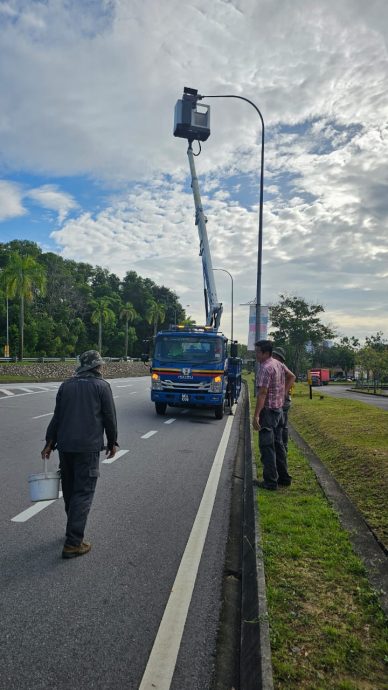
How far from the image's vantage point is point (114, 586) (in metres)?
3.83

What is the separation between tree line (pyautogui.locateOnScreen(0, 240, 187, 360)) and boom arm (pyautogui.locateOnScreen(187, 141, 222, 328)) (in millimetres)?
21047

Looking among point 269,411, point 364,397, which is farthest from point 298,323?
point 269,411

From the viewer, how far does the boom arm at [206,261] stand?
A: 19.1 meters

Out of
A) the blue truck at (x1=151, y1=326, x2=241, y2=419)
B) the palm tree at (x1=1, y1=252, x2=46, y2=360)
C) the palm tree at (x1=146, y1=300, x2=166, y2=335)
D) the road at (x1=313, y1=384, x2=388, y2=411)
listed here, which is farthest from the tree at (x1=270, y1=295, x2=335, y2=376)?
the palm tree at (x1=146, y1=300, x2=166, y2=335)

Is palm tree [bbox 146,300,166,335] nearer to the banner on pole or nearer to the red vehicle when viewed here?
the red vehicle

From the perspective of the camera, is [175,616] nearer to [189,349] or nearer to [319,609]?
[319,609]

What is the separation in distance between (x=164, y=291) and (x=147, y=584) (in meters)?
109

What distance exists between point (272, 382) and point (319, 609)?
3.48 m

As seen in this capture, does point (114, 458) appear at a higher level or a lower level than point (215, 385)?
lower

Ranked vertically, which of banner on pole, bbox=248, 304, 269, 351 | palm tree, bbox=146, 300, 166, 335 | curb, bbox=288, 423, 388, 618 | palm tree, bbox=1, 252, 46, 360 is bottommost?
curb, bbox=288, 423, 388, 618

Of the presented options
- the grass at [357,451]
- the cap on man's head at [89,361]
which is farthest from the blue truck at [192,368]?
the cap on man's head at [89,361]

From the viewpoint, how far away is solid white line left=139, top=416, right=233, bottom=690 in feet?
9.12

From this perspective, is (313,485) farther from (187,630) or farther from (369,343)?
(369,343)

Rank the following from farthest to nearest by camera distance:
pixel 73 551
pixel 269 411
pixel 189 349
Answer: pixel 189 349 < pixel 269 411 < pixel 73 551
